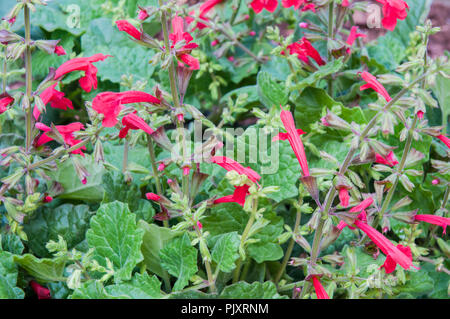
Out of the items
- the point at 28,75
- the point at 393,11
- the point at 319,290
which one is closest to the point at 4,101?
the point at 28,75

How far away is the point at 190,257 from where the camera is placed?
3.17 ft

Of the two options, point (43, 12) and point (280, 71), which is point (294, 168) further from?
point (43, 12)

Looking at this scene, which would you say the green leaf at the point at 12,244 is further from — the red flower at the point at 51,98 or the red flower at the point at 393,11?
the red flower at the point at 393,11

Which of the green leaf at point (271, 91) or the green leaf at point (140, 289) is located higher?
the green leaf at point (271, 91)

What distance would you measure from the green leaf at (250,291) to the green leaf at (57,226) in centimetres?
38

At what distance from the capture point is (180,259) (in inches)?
39.0

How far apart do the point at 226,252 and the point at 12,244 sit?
1.47ft

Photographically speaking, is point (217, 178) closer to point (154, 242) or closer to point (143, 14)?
point (154, 242)

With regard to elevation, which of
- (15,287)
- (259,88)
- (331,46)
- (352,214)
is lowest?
(15,287)

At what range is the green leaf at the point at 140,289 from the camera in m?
0.94

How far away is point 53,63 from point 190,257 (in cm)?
82

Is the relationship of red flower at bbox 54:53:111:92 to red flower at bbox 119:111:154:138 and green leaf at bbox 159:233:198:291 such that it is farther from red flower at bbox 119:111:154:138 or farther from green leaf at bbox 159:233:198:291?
green leaf at bbox 159:233:198:291

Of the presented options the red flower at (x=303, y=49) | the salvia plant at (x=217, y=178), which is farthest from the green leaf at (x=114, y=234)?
the red flower at (x=303, y=49)

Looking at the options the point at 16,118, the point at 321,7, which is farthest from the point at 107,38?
the point at 321,7
